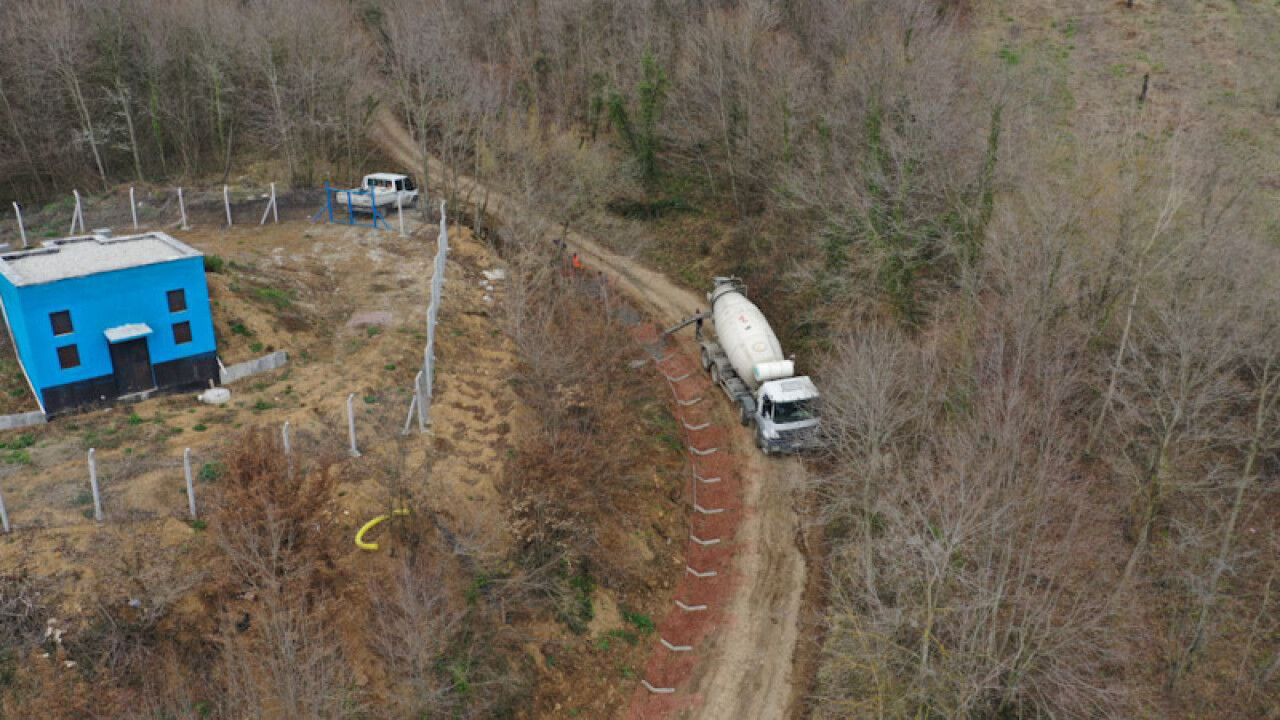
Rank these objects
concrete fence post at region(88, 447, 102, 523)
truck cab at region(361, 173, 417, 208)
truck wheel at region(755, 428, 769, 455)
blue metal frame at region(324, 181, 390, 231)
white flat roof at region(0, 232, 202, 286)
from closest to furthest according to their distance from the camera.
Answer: concrete fence post at region(88, 447, 102, 523) → white flat roof at region(0, 232, 202, 286) → truck wheel at region(755, 428, 769, 455) → blue metal frame at region(324, 181, 390, 231) → truck cab at region(361, 173, 417, 208)

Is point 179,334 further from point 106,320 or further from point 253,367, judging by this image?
point 253,367

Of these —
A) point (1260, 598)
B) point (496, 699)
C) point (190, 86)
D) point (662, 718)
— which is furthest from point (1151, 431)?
point (190, 86)

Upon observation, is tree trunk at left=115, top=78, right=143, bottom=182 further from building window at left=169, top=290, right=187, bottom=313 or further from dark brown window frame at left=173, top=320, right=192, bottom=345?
dark brown window frame at left=173, top=320, right=192, bottom=345

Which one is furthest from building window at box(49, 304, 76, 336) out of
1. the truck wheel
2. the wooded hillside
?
the truck wheel

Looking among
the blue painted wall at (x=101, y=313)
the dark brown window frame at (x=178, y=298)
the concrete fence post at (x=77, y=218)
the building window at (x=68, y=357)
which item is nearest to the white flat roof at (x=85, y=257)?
the blue painted wall at (x=101, y=313)

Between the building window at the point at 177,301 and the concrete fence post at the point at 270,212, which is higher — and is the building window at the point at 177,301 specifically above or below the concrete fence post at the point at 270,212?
above

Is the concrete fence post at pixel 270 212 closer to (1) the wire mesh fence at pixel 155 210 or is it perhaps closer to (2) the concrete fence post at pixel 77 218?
(1) the wire mesh fence at pixel 155 210
